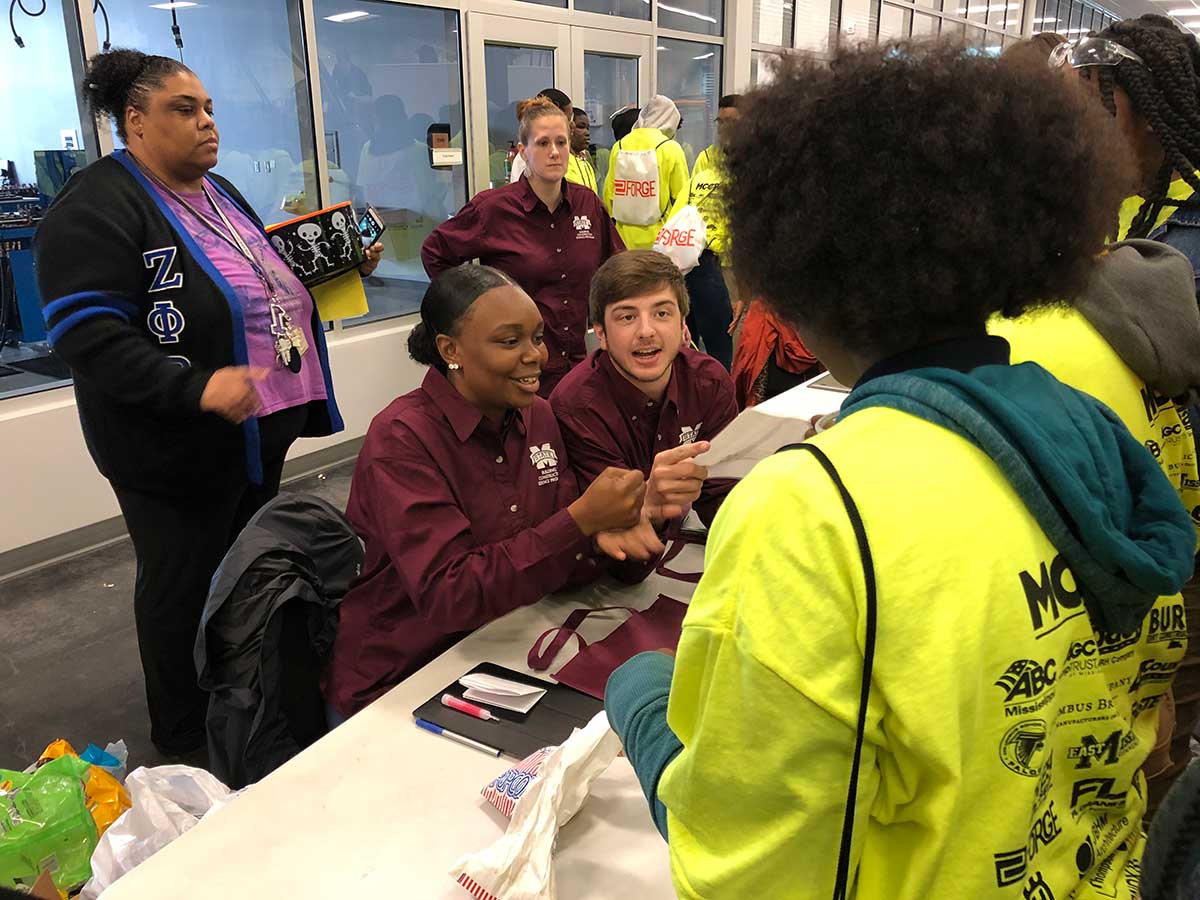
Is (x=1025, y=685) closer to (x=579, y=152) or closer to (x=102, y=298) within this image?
(x=102, y=298)

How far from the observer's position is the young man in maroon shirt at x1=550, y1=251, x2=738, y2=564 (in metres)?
1.91

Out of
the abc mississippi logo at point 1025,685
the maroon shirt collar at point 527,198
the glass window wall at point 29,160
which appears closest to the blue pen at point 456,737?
the abc mississippi logo at point 1025,685

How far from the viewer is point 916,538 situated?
1.78 ft

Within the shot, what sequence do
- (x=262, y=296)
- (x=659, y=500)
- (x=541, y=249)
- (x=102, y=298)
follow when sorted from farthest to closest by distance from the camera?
1. (x=541, y=249)
2. (x=262, y=296)
3. (x=102, y=298)
4. (x=659, y=500)

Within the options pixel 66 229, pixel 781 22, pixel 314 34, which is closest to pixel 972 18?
pixel 781 22

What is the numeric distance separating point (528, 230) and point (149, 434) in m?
1.65

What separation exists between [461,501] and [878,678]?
108 centimetres

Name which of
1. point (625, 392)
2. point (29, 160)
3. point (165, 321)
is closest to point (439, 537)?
point (625, 392)

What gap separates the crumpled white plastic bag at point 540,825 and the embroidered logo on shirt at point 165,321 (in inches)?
55.0

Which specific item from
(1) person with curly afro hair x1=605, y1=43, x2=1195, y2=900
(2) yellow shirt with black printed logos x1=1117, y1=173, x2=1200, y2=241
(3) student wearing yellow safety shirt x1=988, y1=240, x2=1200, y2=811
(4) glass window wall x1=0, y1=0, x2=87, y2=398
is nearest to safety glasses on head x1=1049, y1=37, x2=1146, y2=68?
(2) yellow shirt with black printed logos x1=1117, y1=173, x2=1200, y2=241

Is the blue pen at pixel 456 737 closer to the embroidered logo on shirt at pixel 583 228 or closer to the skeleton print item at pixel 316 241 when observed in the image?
the skeleton print item at pixel 316 241

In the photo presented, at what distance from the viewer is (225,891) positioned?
3.09 ft

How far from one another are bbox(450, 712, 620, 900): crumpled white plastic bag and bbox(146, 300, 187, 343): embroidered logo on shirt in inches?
55.0

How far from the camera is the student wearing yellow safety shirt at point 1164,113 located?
125cm
